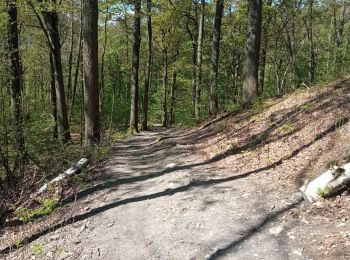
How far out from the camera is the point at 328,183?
562cm

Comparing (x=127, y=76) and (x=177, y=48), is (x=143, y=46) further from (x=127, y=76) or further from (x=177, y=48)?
(x=127, y=76)

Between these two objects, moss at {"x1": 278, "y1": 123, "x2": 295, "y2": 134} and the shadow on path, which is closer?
the shadow on path

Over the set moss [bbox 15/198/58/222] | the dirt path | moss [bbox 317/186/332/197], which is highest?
moss [bbox 317/186/332/197]

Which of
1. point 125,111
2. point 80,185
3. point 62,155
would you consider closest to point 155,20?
point 125,111

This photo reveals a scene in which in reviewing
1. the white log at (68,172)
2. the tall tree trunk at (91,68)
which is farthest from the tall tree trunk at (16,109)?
the tall tree trunk at (91,68)

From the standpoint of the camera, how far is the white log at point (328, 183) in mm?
5436

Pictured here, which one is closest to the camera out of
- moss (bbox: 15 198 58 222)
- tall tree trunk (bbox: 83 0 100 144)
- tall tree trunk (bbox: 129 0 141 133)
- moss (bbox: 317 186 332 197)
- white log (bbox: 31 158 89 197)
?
moss (bbox: 317 186 332 197)

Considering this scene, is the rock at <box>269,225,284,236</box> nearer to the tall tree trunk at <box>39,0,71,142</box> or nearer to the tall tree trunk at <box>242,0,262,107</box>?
the tall tree trunk at <box>242,0,262,107</box>

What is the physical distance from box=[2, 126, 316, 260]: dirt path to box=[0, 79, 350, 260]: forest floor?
0.06ft

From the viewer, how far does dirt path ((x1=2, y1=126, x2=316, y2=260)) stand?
16.8ft

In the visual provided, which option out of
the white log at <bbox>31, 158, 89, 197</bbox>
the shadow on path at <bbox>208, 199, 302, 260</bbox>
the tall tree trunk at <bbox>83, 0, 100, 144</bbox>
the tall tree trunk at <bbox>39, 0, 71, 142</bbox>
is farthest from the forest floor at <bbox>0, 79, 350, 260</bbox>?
the tall tree trunk at <bbox>39, 0, 71, 142</bbox>

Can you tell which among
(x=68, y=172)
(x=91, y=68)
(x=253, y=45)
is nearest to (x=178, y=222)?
(x=68, y=172)

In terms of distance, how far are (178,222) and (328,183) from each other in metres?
2.42

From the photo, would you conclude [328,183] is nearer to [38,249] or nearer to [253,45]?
[38,249]
